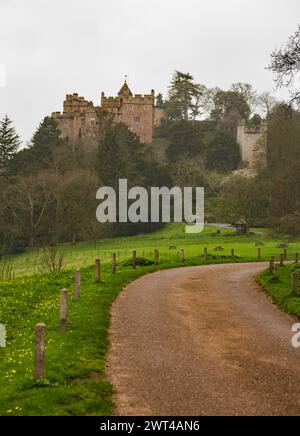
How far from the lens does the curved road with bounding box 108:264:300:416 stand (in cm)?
923

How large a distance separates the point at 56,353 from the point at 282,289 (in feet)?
42.1

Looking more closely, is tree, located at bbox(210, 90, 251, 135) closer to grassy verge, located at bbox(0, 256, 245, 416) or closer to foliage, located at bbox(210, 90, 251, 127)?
foliage, located at bbox(210, 90, 251, 127)

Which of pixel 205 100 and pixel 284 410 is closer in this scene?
pixel 284 410

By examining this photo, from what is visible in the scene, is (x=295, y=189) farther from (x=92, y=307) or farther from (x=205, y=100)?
(x=205, y=100)

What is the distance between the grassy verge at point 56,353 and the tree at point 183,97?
93408mm

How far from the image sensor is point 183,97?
11369cm

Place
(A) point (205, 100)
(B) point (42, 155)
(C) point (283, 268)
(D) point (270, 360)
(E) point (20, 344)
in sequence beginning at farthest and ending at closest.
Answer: (A) point (205, 100) → (B) point (42, 155) → (C) point (283, 268) → (E) point (20, 344) → (D) point (270, 360)

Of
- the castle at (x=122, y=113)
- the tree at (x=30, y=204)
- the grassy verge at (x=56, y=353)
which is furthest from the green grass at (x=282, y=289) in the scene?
the castle at (x=122, y=113)

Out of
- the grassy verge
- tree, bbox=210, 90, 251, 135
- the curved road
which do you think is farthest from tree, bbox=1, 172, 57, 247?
tree, bbox=210, 90, 251, 135

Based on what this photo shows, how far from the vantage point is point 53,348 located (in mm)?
12320

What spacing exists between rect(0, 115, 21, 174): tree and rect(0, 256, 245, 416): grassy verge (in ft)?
213

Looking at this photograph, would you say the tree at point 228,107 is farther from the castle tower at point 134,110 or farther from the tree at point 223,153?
the castle tower at point 134,110

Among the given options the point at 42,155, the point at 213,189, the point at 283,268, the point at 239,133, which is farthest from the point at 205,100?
the point at 283,268

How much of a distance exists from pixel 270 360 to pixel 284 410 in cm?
329
